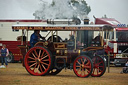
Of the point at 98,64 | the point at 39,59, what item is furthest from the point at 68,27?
the point at 98,64

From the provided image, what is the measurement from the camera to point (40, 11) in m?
21.0

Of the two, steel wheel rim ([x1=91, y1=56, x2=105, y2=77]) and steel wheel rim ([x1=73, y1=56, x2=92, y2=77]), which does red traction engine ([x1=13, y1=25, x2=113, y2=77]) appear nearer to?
steel wheel rim ([x1=73, y1=56, x2=92, y2=77])

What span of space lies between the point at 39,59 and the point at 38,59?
44mm

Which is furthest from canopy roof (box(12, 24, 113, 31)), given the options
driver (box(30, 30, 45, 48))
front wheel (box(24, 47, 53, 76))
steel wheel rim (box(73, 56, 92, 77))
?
steel wheel rim (box(73, 56, 92, 77))

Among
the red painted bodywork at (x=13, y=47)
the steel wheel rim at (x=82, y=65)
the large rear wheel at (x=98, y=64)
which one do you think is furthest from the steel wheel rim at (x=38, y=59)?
the red painted bodywork at (x=13, y=47)

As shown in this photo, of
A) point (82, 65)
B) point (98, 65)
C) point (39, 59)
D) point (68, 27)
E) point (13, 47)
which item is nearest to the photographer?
point (82, 65)

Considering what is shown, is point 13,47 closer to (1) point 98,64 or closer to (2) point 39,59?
(2) point 39,59

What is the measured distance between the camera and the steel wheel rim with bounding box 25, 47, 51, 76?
15.1 meters

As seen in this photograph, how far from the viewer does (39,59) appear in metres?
15.2

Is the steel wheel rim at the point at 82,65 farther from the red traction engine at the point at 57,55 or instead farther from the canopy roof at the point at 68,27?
the canopy roof at the point at 68,27

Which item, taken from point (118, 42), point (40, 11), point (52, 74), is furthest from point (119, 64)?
point (52, 74)

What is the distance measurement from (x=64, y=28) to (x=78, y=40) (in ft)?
2.67

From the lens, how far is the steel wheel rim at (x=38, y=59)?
15070 millimetres

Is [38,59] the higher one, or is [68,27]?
[68,27]
